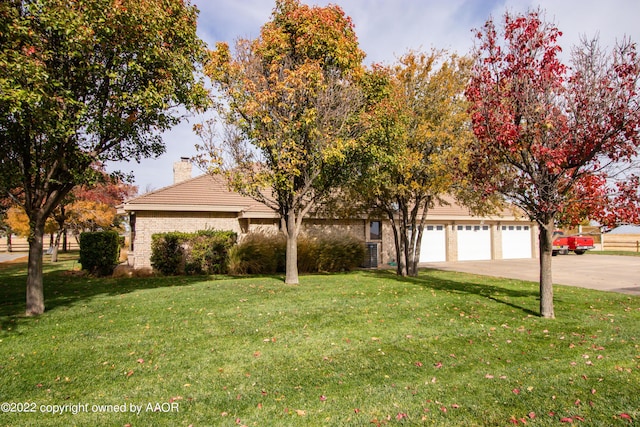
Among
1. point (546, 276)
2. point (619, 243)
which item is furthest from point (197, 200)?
point (619, 243)

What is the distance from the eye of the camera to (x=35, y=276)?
25.5 feet

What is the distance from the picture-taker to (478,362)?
16.6 feet

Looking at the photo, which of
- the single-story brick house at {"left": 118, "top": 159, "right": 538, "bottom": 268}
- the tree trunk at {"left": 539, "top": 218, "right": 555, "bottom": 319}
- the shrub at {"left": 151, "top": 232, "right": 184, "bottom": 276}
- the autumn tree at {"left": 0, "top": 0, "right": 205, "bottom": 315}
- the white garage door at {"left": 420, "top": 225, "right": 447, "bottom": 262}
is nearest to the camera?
the autumn tree at {"left": 0, "top": 0, "right": 205, "bottom": 315}

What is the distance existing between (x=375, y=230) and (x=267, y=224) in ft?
20.0

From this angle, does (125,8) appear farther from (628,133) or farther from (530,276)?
(530,276)

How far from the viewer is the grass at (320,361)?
3.78 m

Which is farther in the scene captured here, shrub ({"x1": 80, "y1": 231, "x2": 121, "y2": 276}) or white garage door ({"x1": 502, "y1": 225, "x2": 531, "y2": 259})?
white garage door ({"x1": 502, "y1": 225, "x2": 531, "y2": 259})

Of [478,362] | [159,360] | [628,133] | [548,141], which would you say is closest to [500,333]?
[478,362]

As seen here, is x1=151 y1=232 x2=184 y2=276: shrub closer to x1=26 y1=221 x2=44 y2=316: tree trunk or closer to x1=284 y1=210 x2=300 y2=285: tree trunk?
x1=284 y1=210 x2=300 y2=285: tree trunk

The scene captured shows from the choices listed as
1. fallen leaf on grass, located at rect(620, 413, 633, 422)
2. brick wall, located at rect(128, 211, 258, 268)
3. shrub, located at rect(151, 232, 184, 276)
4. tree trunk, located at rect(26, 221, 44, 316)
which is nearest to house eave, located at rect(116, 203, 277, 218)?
brick wall, located at rect(128, 211, 258, 268)

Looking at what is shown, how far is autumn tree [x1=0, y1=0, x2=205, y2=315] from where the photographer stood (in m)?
6.62

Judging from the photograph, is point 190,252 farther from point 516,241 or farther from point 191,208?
point 516,241

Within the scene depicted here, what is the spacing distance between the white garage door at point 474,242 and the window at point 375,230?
5336 millimetres

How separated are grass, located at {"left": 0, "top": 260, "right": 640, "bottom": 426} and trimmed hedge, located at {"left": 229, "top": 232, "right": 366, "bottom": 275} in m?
5.52
